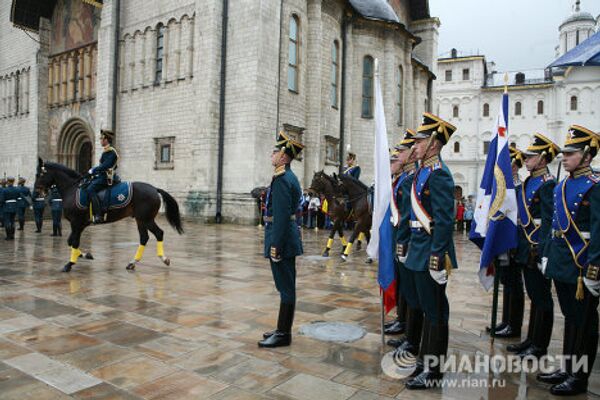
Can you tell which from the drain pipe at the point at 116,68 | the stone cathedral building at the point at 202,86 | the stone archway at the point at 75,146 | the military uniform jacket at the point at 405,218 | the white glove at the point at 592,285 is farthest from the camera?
the stone archway at the point at 75,146

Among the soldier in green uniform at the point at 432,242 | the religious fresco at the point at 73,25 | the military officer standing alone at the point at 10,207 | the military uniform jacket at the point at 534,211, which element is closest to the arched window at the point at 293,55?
the religious fresco at the point at 73,25

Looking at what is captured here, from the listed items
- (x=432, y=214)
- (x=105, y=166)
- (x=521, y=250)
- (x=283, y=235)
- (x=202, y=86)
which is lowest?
(x=521, y=250)

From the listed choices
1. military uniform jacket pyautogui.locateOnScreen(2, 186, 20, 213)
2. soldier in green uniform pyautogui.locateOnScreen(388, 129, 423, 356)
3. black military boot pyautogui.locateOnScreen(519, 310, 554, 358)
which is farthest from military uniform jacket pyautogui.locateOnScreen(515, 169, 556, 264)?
military uniform jacket pyautogui.locateOnScreen(2, 186, 20, 213)

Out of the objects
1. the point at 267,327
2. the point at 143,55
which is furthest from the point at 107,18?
the point at 267,327

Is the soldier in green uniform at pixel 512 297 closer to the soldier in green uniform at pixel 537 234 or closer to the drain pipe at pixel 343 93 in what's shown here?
the soldier in green uniform at pixel 537 234

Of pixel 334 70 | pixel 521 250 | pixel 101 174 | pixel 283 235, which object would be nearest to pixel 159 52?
pixel 334 70

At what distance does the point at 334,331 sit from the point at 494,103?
53.8 metres

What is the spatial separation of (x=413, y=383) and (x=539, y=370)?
4.51 ft

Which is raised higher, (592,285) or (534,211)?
(534,211)

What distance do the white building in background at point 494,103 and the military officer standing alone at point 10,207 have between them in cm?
4662

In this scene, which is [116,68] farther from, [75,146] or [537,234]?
[537,234]

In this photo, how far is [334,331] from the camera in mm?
5164

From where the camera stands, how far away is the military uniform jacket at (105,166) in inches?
349

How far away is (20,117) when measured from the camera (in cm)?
3086
